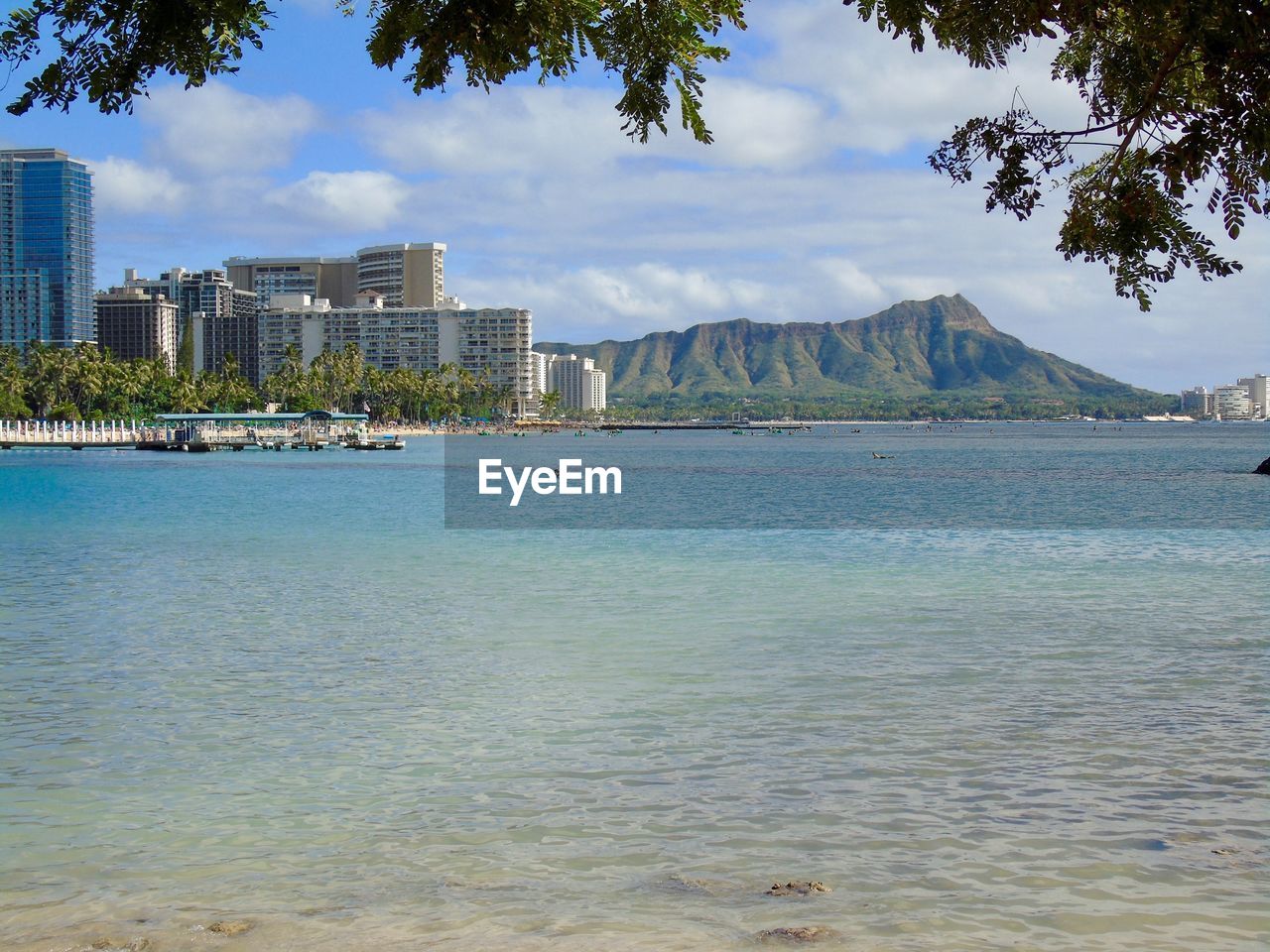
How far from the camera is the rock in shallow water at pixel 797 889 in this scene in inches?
279

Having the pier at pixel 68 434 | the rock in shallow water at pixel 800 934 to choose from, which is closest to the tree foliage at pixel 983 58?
the rock in shallow water at pixel 800 934

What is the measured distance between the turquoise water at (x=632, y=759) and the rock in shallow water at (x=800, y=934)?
85 millimetres

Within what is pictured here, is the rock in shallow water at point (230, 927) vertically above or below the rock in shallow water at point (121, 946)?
below

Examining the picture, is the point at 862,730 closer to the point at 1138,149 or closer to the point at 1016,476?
the point at 1138,149

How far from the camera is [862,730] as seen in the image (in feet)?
36.4

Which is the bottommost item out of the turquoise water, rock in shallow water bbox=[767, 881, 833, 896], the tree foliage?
the turquoise water

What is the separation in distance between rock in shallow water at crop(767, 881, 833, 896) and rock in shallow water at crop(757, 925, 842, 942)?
50 centimetres

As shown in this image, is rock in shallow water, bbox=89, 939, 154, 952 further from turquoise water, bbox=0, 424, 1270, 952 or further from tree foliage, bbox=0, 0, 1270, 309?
tree foliage, bbox=0, 0, 1270, 309

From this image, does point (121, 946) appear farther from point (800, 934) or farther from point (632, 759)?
point (632, 759)

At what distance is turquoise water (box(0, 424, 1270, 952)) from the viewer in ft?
22.7

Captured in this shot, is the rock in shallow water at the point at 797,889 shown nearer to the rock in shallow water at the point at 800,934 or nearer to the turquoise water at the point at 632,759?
the turquoise water at the point at 632,759

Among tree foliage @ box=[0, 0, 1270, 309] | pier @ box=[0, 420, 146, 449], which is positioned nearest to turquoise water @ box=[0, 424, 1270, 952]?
tree foliage @ box=[0, 0, 1270, 309]

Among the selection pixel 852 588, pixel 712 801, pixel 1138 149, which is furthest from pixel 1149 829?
pixel 852 588

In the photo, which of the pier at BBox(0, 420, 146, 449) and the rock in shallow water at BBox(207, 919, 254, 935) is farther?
the pier at BBox(0, 420, 146, 449)
